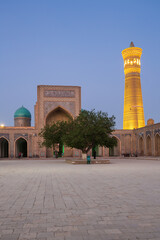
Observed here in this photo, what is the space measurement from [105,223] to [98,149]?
→ 30833mm

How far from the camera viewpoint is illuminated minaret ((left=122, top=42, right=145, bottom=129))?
33.0 metres

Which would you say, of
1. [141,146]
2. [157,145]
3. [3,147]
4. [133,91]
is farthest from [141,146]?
[3,147]

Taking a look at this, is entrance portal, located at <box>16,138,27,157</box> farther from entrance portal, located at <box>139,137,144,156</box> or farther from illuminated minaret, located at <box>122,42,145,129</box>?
entrance portal, located at <box>139,137,144,156</box>

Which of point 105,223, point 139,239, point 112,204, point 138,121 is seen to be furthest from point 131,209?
point 138,121

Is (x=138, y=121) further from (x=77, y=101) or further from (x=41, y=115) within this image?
(x=41, y=115)

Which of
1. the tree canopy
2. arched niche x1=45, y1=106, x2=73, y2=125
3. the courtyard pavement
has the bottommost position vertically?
the courtyard pavement

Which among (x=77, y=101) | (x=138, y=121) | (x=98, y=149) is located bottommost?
(x=98, y=149)

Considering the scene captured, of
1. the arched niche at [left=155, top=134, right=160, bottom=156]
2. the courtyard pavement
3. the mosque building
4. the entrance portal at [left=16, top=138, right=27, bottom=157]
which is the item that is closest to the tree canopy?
the mosque building

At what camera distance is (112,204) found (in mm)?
4227

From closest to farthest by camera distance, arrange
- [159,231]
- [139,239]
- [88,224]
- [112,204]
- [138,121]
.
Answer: [139,239] < [159,231] < [88,224] < [112,204] < [138,121]

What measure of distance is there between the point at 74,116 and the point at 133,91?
808 cm

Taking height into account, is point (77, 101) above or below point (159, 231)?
above

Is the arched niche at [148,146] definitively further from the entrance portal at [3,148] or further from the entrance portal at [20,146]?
the entrance portal at [3,148]

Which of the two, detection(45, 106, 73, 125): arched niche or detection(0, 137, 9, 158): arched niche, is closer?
detection(45, 106, 73, 125): arched niche
